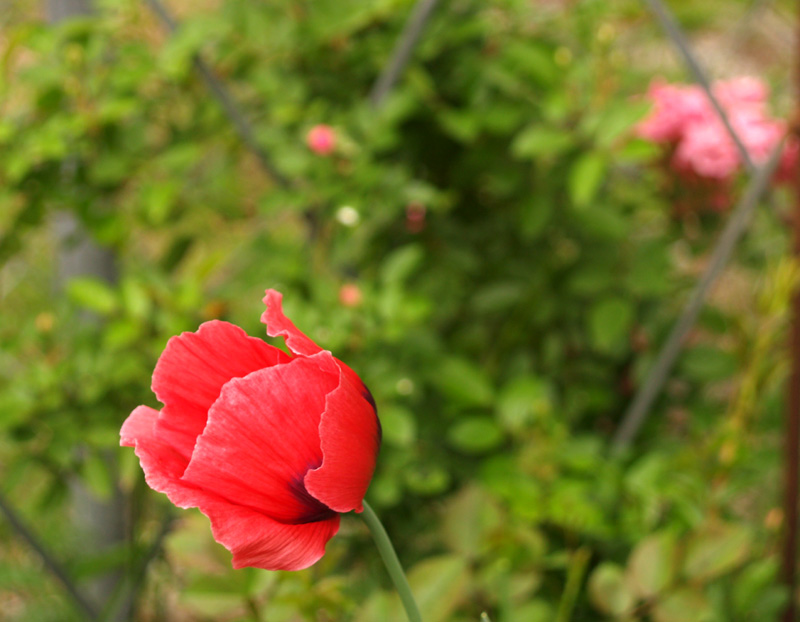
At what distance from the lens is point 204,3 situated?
7.00ft

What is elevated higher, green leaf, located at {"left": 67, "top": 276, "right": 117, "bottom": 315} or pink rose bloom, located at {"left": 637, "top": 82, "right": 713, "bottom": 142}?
green leaf, located at {"left": 67, "top": 276, "right": 117, "bottom": 315}

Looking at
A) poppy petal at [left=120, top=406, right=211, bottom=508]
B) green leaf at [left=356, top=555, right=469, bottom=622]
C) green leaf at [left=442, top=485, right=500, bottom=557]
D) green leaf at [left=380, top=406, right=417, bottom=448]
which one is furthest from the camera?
green leaf at [left=380, top=406, right=417, bottom=448]

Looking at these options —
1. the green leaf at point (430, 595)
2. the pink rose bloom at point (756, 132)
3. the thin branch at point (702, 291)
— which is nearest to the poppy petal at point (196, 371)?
the green leaf at point (430, 595)

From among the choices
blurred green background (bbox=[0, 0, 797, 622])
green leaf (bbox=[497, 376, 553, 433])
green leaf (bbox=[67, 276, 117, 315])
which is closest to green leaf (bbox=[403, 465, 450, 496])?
blurred green background (bbox=[0, 0, 797, 622])

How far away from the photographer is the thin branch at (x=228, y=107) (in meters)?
1.02

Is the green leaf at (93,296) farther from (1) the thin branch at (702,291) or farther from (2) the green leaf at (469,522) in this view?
(1) the thin branch at (702,291)

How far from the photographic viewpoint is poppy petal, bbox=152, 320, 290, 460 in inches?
11.8

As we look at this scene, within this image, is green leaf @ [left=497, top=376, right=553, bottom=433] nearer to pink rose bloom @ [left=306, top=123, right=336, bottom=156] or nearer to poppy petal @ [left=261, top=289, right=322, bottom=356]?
pink rose bloom @ [left=306, top=123, right=336, bottom=156]

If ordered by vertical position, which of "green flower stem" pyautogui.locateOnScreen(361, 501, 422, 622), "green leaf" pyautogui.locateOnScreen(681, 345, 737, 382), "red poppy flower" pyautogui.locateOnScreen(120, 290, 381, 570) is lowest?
"green leaf" pyautogui.locateOnScreen(681, 345, 737, 382)

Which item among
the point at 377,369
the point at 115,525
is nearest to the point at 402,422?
the point at 377,369

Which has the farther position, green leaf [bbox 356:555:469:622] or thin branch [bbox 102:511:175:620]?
thin branch [bbox 102:511:175:620]

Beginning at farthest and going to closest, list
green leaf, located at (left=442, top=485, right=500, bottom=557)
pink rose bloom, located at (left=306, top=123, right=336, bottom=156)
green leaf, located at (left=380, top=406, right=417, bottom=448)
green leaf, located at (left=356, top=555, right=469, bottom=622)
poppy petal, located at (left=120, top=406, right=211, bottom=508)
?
pink rose bloom, located at (left=306, top=123, right=336, bottom=156) → green leaf, located at (left=380, top=406, right=417, bottom=448) → green leaf, located at (left=442, top=485, right=500, bottom=557) → green leaf, located at (left=356, top=555, right=469, bottom=622) → poppy petal, located at (left=120, top=406, right=211, bottom=508)

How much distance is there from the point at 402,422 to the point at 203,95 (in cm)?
62

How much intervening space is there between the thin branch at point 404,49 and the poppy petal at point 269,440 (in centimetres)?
78
